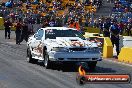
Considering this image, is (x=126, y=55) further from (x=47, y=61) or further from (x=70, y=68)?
(x=47, y=61)

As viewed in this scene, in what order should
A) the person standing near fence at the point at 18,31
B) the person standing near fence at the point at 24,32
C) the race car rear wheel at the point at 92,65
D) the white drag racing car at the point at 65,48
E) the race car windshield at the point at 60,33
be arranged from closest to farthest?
the white drag racing car at the point at 65,48 → the race car rear wheel at the point at 92,65 → the race car windshield at the point at 60,33 → the person standing near fence at the point at 18,31 → the person standing near fence at the point at 24,32

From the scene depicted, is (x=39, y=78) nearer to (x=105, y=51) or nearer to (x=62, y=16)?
(x=105, y=51)

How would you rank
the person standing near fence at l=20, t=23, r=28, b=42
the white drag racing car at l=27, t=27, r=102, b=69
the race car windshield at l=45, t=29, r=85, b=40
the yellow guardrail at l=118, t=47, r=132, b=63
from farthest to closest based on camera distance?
the person standing near fence at l=20, t=23, r=28, b=42 → the yellow guardrail at l=118, t=47, r=132, b=63 → the race car windshield at l=45, t=29, r=85, b=40 → the white drag racing car at l=27, t=27, r=102, b=69

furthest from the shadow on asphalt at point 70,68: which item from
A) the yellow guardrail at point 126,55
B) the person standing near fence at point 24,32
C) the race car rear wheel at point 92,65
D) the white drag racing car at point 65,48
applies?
the person standing near fence at point 24,32

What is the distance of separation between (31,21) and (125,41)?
21.3m

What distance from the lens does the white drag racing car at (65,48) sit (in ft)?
50.0

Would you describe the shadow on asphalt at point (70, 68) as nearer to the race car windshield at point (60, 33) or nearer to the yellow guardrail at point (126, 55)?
the race car windshield at point (60, 33)

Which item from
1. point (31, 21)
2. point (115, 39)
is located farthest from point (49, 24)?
point (31, 21)

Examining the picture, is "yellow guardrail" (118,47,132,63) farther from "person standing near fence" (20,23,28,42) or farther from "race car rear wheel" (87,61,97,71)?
"person standing near fence" (20,23,28,42)

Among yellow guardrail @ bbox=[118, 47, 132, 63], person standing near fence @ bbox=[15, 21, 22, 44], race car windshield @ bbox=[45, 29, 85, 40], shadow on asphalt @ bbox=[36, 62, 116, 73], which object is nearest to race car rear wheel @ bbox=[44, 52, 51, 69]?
shadow on asphalt @ bbox=[36, 62, 116, 73]

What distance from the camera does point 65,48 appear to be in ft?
50.2

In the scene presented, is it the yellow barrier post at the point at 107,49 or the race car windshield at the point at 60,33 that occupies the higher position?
the race car windshield at the point at 60,33

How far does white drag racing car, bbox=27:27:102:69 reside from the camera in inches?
600

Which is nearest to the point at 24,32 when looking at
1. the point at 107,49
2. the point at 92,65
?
the point at 107,49
